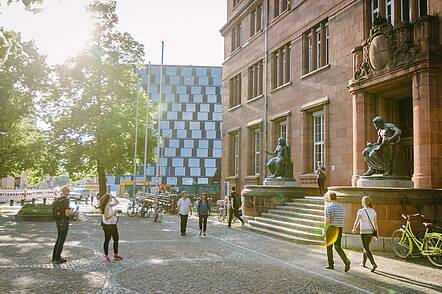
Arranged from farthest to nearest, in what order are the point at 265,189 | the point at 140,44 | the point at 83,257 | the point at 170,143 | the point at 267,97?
the point at 170,143
the point at 140,44
the point at 267,97
the point at 265,189
the point at 83,257

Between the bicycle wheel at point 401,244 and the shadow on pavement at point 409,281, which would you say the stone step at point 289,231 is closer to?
the bicycle wheel at point 401,244

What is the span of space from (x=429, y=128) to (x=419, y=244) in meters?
4.96

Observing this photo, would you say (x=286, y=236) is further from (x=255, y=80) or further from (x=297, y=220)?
(x=255, y=80)

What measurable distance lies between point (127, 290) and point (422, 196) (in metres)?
8.86

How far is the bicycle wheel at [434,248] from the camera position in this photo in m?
10.3

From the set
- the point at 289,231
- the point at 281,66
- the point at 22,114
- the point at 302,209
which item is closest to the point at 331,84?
the point at 281,66

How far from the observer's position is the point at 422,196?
40.9 feet

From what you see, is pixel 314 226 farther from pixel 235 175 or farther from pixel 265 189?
pixel 235 175

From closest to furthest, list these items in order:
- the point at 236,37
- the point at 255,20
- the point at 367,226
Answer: the point at 367,226
the point at 255,20
the point at 236,37

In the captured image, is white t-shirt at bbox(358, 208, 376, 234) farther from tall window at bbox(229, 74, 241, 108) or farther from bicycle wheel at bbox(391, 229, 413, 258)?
tall window at bbox(229, 74, 241, 108)

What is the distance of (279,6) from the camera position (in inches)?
1034

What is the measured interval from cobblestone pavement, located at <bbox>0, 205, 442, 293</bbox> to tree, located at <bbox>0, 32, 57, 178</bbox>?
14250 mm

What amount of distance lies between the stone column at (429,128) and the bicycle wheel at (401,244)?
3.54 m

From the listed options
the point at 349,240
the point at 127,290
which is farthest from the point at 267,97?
the point at 127,290
